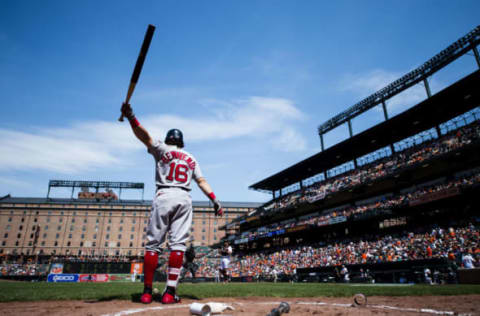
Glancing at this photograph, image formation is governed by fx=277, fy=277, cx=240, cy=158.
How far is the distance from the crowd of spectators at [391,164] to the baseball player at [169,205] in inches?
1036

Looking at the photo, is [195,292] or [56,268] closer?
[195,292]

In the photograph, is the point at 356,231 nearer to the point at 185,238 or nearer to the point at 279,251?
the point at 279,251

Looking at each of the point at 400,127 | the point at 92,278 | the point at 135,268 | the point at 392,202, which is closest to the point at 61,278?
the point at 92,278

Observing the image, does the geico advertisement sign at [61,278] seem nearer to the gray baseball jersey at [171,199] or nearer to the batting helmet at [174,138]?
the gray baseball jersey at [171,199]

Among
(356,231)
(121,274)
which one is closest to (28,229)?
(121,274)

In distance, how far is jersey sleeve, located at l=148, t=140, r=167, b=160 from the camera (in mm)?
4730

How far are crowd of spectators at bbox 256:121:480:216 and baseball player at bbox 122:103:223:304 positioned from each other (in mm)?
26306

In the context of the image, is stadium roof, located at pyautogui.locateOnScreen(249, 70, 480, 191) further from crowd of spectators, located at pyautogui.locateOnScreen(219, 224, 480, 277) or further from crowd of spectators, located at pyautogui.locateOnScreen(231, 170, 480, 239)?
crowd of spectators, located at pyautogui.locateOnScreen(219, 224, 480, 277)

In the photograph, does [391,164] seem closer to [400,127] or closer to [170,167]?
[400,127]

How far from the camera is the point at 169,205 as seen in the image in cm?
440

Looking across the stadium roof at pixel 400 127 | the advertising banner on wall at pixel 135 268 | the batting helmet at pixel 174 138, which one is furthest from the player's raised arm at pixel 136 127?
the advertising banner on wall at pixel 135 268

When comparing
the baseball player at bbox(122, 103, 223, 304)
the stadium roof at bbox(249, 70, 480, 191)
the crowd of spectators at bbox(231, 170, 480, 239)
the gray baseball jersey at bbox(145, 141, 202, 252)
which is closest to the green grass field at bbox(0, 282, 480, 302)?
the baseball player at bbox(122, 103, 223, 304)

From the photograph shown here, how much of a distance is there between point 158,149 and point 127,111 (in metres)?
0.78

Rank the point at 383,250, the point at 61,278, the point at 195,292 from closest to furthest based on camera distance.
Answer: the point at 195,292, the point at 383,250, the point at 61,278
